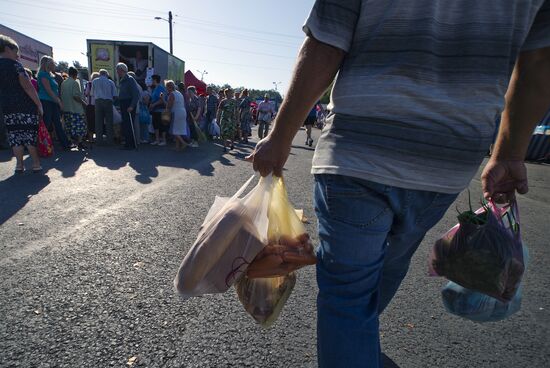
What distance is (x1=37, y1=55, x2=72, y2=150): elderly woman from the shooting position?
763 cm

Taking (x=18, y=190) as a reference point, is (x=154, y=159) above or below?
below

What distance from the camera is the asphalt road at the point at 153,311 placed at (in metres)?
1.93

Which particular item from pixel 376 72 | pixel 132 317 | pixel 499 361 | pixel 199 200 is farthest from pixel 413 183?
pixel 199 200

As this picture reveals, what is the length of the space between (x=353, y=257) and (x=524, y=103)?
39.6 inches

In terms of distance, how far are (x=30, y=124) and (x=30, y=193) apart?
1661 mm

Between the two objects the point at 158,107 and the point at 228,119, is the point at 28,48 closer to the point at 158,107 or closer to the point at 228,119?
the point at 158,107

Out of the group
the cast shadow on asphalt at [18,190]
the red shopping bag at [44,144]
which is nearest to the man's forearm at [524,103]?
the cast shadow on asphalt at [18,190]

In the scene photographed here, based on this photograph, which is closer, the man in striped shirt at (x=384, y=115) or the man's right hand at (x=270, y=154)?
the man in striped shirt at (x=384, y=115)

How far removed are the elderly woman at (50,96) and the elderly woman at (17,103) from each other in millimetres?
2207

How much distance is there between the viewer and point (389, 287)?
170cm

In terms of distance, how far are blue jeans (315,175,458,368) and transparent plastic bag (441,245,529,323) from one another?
2.30 ft

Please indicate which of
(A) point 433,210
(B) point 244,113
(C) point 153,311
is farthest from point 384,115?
(B) point 244,113

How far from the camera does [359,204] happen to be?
121 cm

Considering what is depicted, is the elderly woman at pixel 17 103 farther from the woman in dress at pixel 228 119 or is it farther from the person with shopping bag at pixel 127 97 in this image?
the woman in dress at pixel 228 119
